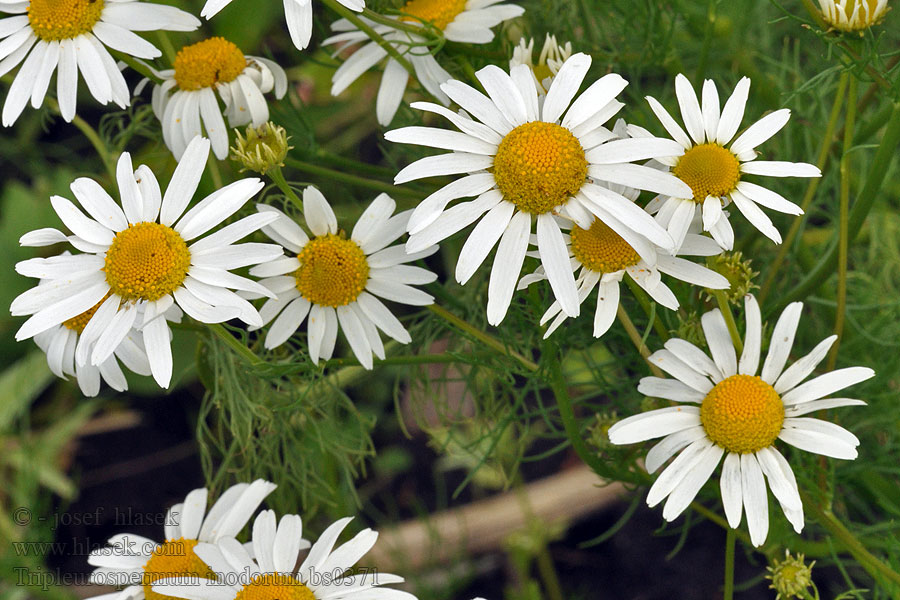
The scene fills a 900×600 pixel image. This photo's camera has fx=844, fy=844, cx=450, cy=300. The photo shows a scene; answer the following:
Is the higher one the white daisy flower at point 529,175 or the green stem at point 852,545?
the white daisy flower at point 529,175

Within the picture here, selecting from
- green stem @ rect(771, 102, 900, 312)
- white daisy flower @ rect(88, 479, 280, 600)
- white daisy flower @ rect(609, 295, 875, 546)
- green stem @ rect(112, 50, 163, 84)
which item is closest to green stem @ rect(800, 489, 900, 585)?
white daisy flower @ rect(609, 295, 875, 546)

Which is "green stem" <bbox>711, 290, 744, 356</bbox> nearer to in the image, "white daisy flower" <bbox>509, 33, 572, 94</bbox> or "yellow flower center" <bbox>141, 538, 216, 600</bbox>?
"white daisy flower" <bbox>509, 33, 572, 94</bbox>

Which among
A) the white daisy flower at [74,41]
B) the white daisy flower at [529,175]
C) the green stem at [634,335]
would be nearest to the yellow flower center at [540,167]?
the white daisy flower at [529,175]

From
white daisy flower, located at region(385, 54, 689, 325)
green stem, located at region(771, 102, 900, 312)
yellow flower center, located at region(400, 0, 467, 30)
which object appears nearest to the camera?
white daisy flower, located at region(385, 54, 689, 325)

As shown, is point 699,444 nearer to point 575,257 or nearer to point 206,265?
point 575,257

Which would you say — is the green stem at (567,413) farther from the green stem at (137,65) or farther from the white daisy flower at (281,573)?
the green stem at (137,65)

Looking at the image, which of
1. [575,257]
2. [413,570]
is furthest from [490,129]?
[413,570]
